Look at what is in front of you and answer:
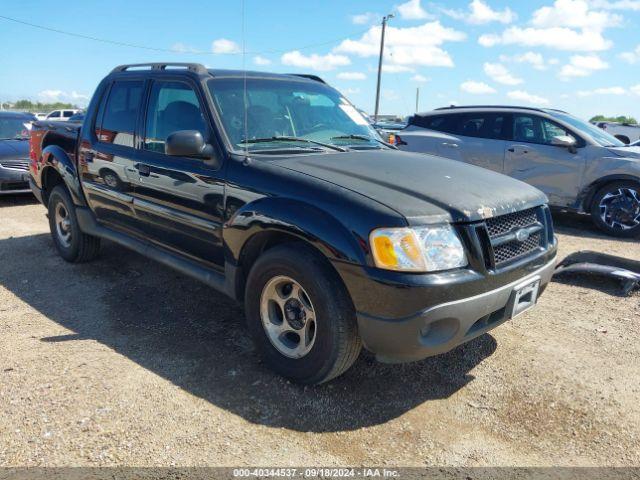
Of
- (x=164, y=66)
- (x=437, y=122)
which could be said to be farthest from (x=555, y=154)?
(x=164, y=66)

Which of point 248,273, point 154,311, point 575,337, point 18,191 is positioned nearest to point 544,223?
point 575,337

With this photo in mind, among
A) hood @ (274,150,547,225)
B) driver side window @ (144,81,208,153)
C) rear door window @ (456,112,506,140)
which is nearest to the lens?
hood @ (274,150,547,225)

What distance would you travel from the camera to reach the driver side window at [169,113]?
3.75 metres

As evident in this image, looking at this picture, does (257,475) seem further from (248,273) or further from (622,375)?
(622,375)

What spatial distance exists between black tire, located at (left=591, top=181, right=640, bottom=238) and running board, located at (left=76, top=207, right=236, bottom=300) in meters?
6.05

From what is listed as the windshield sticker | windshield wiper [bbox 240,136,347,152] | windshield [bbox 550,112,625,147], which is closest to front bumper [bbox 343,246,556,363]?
windshield wiper [bbox 240,136,347,152]

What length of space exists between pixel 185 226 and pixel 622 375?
3.14 m

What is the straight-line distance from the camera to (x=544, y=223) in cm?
341

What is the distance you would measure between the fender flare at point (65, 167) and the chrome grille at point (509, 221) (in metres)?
3.92

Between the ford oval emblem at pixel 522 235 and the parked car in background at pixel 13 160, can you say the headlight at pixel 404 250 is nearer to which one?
the ford oval emblem at pixel 522 235

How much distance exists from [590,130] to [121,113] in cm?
674

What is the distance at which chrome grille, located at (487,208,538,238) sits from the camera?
2.92m

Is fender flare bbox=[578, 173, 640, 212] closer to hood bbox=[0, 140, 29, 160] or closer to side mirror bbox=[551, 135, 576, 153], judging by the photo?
side mirror bbox=[551, 135, 576, 153]

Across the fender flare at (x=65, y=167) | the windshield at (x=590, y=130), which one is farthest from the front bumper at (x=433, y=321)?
the windshield at (x=590, y=130)
